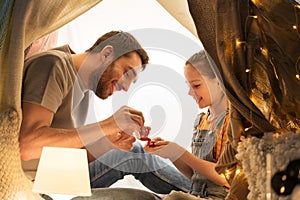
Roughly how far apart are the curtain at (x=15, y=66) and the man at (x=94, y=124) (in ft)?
0.65

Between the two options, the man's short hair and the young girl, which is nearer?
the young girl

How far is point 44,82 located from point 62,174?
56 centimetres

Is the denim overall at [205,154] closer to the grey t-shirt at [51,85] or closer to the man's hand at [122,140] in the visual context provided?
the man's hand at [122,140]

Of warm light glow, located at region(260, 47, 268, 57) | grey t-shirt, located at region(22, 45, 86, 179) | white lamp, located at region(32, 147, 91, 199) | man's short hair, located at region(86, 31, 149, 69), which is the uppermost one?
warm light glow, located at region(260, 47, 268, 57)

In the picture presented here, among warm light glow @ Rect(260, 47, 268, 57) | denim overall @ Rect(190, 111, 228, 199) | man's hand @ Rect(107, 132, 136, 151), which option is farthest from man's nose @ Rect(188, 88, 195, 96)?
warm light glow @ Rect(260, 47, 268, 57)

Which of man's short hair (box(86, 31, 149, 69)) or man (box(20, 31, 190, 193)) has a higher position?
man's short hair (box(86, 31, 149, 69))

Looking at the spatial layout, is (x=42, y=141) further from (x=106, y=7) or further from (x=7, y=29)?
(x=106, y=7)

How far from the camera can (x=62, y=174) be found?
2309 millimetres

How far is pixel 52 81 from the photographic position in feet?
8.73

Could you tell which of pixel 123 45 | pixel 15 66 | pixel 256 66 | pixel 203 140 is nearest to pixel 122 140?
pixel 203 140

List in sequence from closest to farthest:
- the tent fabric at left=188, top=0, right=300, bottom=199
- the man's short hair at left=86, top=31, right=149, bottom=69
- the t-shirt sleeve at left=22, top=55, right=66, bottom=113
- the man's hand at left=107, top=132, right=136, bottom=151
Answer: the tent fabric at left=188, top=0, right=300, bottom=199 < the t-shirt sleeve at left=22, top=55, right=66, bottom=113 < the man's hand at left=107, top=132, right=136, bottom=151 < the man's short hair at left=86, top=31, right=149, bottom=69

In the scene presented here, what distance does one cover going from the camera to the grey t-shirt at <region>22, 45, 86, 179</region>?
262cm

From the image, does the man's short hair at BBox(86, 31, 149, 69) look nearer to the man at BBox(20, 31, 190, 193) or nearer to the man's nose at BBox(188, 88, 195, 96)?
the man at BBox(20, 31, 190, 193)

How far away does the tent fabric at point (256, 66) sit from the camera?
7.34 feet
